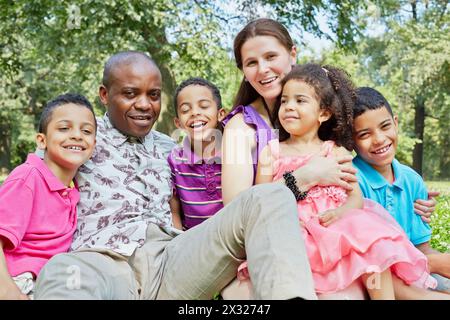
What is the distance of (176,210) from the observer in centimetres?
336

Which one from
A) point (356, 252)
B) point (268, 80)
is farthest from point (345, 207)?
point (268, 80)

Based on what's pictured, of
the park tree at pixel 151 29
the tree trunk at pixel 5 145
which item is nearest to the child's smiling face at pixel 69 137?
the park tree at pixel 151 29

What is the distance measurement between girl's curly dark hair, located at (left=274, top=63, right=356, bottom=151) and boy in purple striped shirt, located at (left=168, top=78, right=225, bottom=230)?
1.62ft

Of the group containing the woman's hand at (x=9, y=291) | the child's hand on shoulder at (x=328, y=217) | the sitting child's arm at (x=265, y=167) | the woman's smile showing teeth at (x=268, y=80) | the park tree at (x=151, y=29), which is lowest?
the woman's hand at (x=9, y=291)

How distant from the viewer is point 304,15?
38.9 ft

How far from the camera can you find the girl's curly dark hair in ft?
9.88

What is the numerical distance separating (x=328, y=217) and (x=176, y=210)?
112cm

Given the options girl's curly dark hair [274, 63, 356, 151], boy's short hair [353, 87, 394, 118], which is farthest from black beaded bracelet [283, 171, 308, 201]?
boy's short hair [353, 87, 394, 118]

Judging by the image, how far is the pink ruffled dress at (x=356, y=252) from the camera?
2361mm

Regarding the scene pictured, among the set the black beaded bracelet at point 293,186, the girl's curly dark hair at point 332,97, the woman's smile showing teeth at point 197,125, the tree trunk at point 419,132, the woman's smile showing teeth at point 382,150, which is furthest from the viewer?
the tree trunk at point 419,132

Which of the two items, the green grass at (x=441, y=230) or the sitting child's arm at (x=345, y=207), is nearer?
the sitting child's arm at (x=345, y=207)

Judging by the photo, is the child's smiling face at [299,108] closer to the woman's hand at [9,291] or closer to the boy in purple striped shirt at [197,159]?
the boy in purple striped shirt at [197,159]

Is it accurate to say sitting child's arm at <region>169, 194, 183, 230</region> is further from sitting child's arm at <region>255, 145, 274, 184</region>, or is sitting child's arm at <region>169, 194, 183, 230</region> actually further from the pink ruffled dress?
the pink ruffled dress

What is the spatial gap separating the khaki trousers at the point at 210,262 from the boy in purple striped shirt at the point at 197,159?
0.59 metres
